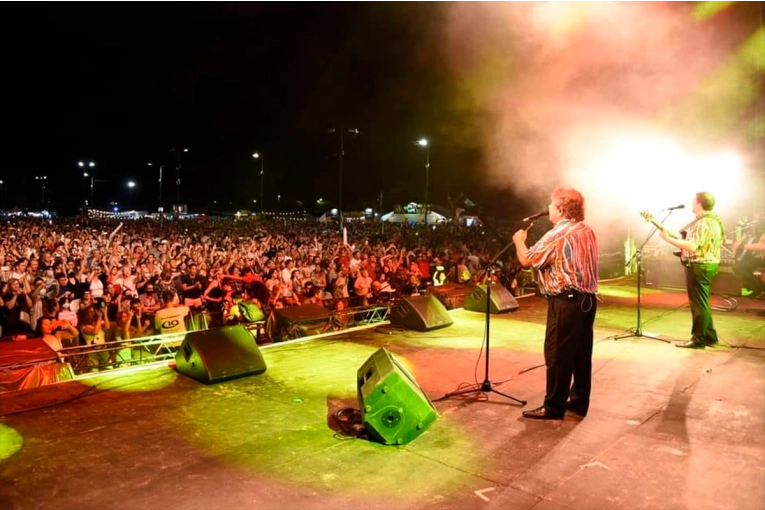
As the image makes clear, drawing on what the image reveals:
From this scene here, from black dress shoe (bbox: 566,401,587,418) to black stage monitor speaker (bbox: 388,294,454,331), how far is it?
141 inches

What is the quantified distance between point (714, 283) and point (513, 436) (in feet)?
33.1

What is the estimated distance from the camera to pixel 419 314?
780 centimetres

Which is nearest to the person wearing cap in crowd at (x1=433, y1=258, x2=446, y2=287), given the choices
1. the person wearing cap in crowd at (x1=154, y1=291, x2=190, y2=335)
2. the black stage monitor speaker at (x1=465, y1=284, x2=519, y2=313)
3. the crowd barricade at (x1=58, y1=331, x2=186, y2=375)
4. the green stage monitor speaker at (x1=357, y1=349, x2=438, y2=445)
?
the black stage monitor speaker at (x1=465, y1=284, x2=519, y2=313)

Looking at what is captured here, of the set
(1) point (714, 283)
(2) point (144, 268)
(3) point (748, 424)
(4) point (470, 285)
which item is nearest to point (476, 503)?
(3) point (748, 424)

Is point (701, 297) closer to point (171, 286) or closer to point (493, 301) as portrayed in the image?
point (493, 301)

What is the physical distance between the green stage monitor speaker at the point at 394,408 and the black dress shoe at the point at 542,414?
0.91m

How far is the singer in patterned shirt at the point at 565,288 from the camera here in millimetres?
3967

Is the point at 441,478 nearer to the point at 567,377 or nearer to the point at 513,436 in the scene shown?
the point at 513,436

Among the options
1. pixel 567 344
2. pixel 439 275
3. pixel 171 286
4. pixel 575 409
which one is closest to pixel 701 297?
pixel 575 409

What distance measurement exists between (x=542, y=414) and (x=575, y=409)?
0.31 metres

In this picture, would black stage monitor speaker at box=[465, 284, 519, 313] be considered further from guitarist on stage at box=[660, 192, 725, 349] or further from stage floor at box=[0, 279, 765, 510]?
guitarist on stage at box=[660, 192, 725, 349]

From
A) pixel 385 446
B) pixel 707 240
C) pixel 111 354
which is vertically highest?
pixel 707 240

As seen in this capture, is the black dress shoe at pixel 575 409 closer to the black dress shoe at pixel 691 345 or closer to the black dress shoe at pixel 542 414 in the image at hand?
the black dress shoe at pixel 542 414

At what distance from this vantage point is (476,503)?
115 inches
